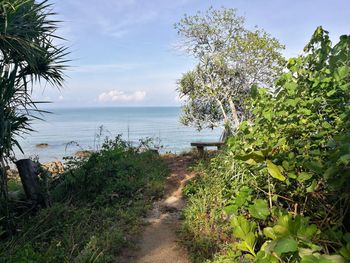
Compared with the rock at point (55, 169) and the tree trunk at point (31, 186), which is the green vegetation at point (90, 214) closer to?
Result: the tree trunk at point (31, 186)

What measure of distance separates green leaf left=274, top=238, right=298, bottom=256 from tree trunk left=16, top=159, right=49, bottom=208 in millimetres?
4905

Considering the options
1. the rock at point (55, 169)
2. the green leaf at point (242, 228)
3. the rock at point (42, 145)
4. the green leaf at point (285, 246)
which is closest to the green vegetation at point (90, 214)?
the rock at point (55, 169)

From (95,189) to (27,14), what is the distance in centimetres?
313

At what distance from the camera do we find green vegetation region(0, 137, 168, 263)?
3854mm

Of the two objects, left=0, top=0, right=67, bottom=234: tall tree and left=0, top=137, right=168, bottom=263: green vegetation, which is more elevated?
left=0, top=0, right=67, bottom=234: tall tree

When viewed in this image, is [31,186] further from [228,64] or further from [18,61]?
[228,64]

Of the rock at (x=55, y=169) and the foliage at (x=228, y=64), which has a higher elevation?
the foliage at (x=228, y=64)

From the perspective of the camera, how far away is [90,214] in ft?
16.8

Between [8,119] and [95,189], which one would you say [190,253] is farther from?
[8,119]

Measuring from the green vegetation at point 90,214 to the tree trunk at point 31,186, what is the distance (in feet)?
0.70

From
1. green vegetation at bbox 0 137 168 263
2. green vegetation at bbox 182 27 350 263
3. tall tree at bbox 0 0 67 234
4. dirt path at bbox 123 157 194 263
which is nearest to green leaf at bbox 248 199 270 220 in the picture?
green vegetation at bbox 182 27 350 263

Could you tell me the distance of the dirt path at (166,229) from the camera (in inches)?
159

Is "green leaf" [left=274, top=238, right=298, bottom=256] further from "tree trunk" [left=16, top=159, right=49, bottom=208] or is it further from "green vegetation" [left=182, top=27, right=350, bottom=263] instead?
"tree trunk" [left=16, top=159, right=49, bottom=208]

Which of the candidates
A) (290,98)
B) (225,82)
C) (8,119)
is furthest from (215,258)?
(225,82)
